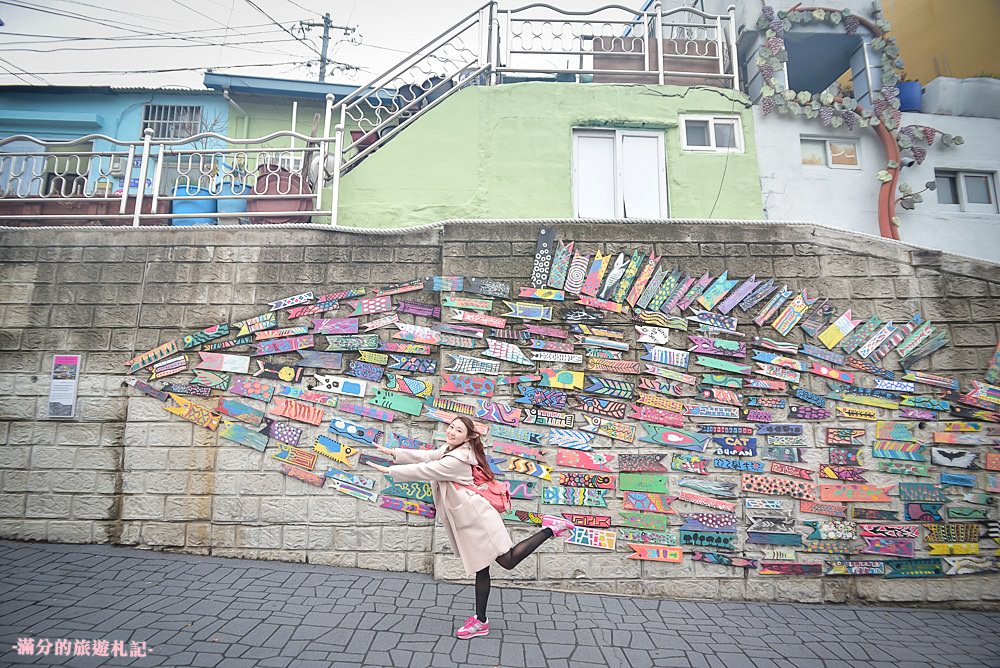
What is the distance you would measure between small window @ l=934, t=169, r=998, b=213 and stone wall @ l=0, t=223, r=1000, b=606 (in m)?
3.45

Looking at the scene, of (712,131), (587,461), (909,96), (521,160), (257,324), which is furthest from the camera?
(909,96)


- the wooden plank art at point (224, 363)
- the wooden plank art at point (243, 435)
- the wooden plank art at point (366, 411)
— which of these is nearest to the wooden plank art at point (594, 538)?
the wooden plank art at point (366, 411)

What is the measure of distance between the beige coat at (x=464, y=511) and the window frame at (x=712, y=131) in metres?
5.61

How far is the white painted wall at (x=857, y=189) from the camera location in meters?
7.21

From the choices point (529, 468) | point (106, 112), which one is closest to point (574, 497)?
point (529, 468)

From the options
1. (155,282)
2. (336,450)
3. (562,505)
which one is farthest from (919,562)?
(155,282)

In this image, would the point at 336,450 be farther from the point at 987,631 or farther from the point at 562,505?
the point at 987,631

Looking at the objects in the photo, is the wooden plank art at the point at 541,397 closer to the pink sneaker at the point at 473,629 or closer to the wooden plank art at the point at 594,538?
the wooden plank art at the point at 594,538

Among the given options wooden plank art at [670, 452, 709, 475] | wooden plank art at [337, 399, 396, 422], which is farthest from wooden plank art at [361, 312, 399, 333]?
wooden plank art at [670, 452, 709, 475]

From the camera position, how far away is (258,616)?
371 cm

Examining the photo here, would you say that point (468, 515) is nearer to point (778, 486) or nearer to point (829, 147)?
point (778, 486)

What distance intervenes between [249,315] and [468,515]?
10.5ft

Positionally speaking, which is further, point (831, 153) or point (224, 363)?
point (831, 153)

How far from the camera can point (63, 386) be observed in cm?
520
